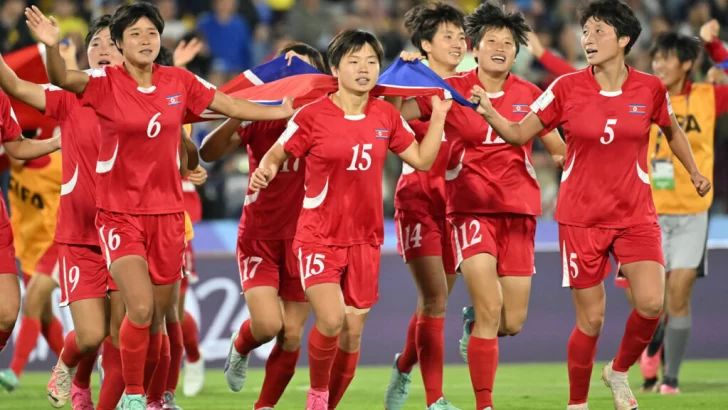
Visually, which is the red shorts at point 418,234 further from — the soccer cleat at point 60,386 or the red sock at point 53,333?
the red sock at point 53,333

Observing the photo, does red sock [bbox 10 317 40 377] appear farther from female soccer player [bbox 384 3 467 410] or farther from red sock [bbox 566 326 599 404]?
red sock [bbox 566 326 599 404]

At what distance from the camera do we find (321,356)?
7.66 meters

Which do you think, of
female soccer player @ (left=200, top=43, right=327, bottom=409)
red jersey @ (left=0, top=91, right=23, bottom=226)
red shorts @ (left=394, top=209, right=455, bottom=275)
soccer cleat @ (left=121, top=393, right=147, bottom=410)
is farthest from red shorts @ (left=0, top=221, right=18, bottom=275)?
red shorts @ (left=394, top=209, right=455, bottom=275)

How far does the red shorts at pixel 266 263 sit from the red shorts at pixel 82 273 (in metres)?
0.99

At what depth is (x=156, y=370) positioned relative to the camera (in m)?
8.38

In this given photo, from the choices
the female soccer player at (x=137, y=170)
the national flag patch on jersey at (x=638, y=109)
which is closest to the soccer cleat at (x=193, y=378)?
the female soccer player at (x=137, y=170)

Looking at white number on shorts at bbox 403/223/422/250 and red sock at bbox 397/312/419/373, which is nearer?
white number on shorts at bbox 403/223/422/250

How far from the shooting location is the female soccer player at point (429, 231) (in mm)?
8672

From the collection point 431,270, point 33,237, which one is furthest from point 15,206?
point 431,270

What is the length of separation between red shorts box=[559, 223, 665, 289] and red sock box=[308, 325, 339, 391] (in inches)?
64.2

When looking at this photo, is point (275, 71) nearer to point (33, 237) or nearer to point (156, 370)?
point (156, 370)

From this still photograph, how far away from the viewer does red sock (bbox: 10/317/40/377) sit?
10.8 metres

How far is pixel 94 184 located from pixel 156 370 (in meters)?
1.34

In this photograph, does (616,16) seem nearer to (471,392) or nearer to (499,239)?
(499,239)
